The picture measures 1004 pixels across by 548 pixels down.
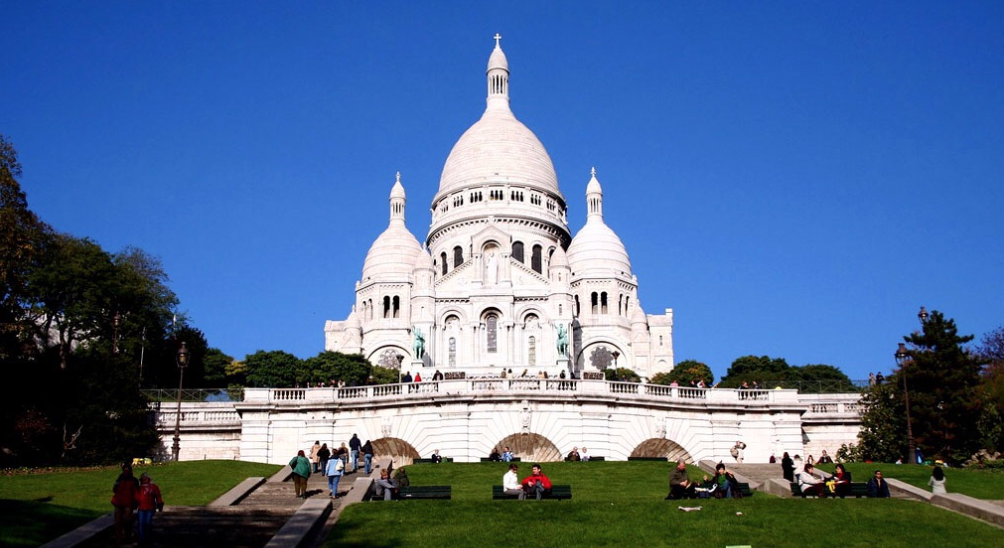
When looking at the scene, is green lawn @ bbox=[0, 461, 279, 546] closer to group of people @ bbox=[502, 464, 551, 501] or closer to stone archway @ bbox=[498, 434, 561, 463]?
group of people @ bbox=[502, 464, 551, 501]

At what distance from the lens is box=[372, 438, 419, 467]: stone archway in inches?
1604

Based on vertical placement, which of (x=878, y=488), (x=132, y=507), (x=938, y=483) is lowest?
(x=132, y=507)

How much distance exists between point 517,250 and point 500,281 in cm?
1021

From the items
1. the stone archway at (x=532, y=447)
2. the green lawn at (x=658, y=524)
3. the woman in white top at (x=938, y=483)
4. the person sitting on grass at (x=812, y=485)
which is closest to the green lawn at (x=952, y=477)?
the woman in white top at (x=938, y=483)

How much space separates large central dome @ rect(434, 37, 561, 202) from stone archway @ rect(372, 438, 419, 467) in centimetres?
6578

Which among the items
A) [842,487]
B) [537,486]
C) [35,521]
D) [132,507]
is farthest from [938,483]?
[35,521]

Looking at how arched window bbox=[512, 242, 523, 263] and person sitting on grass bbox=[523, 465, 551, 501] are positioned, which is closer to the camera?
person sitting on grass bbox=[523, 465, 551, 501]

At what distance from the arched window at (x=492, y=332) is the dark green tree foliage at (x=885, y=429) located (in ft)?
160

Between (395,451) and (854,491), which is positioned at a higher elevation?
(395,451)

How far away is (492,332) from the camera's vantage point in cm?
9175

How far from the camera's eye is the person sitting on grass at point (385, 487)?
82.3 feet

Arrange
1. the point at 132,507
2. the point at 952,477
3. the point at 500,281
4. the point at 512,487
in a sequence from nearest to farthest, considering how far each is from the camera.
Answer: the point at 132,507 → the point at 512,487 → the point at 952,477 → the point at 500,281

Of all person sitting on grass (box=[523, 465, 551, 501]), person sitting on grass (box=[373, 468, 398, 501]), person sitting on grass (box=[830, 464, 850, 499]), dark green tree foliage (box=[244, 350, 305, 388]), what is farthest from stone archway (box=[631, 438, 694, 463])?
dark green tree foliage (box=[244, 350, 305, 388])

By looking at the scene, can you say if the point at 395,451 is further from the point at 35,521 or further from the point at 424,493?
the point at 35,521
